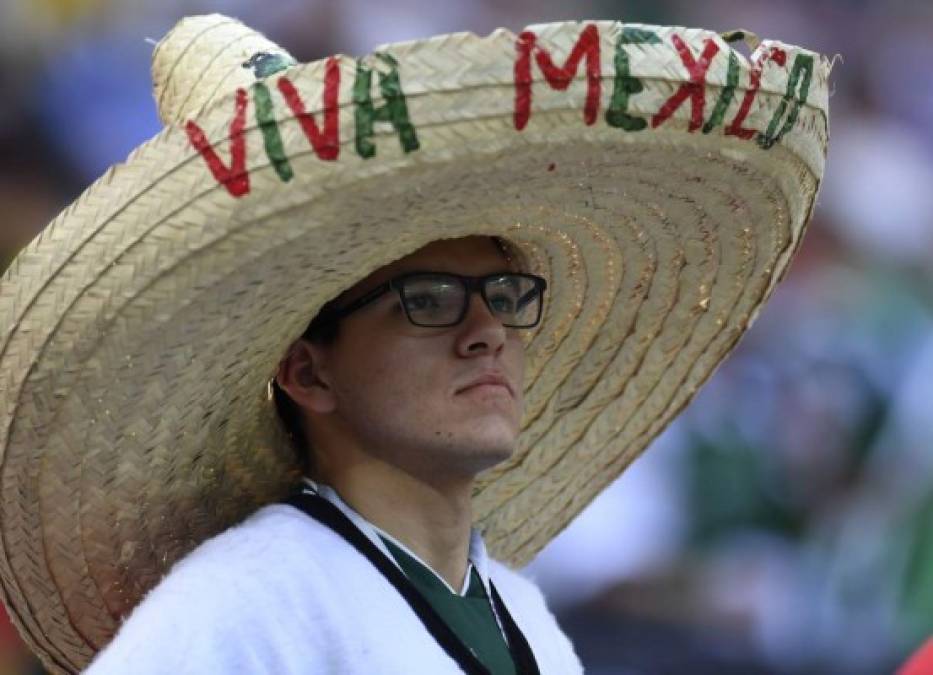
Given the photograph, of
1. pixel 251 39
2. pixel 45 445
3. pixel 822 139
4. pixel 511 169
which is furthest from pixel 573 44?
pixel 45 445

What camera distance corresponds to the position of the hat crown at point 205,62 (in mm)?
2135

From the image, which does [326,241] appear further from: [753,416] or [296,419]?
[753,416]

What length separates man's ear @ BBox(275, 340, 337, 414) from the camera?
220cm

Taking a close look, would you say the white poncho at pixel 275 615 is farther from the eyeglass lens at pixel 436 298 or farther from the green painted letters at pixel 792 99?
the green painted letters at pixel 792 99

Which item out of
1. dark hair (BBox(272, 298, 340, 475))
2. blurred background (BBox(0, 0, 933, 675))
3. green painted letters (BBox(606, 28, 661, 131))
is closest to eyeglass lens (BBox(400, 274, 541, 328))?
dark hair (BBox(272, 298, 340, 475))

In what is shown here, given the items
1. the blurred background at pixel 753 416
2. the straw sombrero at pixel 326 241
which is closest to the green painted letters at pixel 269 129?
the straw sombrero at pixel 326 241

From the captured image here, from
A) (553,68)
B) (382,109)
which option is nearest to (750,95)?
(553,68)

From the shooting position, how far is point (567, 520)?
8.63 feet

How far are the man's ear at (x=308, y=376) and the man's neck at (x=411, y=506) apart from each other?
9cm

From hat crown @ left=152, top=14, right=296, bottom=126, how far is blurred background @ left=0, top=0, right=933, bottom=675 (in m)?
2.19

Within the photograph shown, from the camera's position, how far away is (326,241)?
1.90 meters

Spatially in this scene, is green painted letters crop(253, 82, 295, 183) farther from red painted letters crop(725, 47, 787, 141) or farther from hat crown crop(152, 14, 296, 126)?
red painted letters crop(725, 47, 787, 141)

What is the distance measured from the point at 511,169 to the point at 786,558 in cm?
333

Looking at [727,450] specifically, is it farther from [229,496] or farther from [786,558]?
[229,496]
